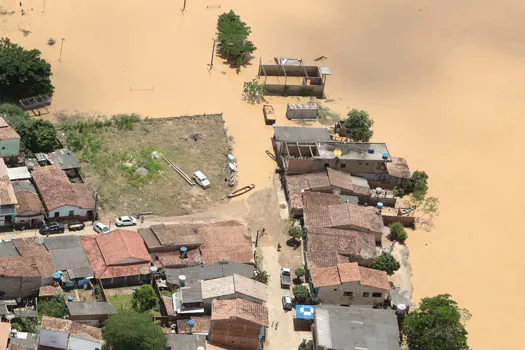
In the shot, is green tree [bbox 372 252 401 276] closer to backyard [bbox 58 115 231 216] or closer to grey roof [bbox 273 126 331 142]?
backyard [bbox 58 115 231 216]

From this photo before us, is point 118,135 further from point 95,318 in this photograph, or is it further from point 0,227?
point 95,318

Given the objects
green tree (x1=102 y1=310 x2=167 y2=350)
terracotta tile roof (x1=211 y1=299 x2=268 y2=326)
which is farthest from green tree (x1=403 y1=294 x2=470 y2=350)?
green tree (x1=102 y1=310 x2=167 y2=350)

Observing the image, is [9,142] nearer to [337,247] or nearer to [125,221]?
[125,221]

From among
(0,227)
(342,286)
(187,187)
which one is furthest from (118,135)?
(342,286)

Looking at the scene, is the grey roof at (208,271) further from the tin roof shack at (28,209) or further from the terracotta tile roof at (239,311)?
the tin roof shack at (28,209)

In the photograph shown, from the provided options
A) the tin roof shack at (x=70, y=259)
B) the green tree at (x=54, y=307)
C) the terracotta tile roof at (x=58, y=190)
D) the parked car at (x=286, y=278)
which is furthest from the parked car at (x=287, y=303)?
the terracotta tile roof at (x=58, y=190)

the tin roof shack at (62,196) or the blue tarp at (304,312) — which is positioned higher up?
the tin roof shack at (62,196)
